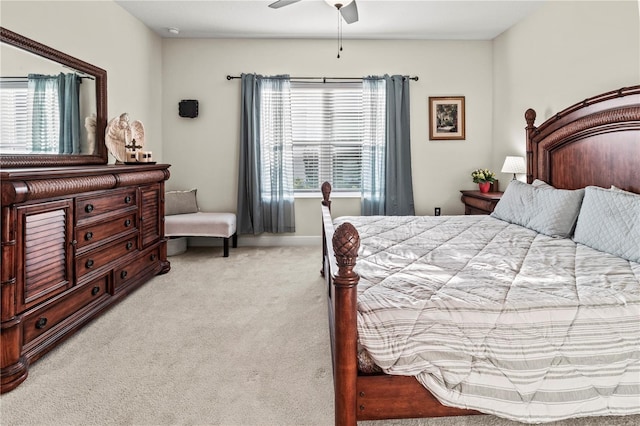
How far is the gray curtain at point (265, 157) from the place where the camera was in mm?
5438

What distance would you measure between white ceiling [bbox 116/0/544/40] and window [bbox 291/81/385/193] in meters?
0.69

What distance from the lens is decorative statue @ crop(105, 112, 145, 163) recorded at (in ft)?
12.8

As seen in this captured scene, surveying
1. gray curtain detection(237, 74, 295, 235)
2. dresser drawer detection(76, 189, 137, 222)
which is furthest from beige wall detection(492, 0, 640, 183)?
dresser drawer detection(76, 189, 137, 222)

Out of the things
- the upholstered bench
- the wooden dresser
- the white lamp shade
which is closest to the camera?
the wooden dresser

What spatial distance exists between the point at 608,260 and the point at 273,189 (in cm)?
393

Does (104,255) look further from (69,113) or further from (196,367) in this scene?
(196,367)

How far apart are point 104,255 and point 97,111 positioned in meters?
1.48

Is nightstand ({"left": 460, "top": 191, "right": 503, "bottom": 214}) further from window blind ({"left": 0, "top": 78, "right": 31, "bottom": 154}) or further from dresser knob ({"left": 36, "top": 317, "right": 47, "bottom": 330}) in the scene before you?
window blind ({"left": 0, "top": 78, "right": 31, "bottom": 154})

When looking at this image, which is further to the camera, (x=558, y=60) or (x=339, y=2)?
(x=558, y=60)

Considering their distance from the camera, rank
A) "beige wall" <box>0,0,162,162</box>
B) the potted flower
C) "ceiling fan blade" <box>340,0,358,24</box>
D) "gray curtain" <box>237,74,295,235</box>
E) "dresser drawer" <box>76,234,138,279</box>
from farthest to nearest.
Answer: "gray curtain" <box>237,74,295,235</box> → the potted flower → "ceiling fan blade" <box>340,0,358,24</box> → "beige wall" <box>0,0,162,162</box> → "dresser drawer" <box>76,234,138,279</box>

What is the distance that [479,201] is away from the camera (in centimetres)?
488

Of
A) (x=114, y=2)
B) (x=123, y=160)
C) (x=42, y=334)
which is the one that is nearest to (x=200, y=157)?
(x=123, y=160)

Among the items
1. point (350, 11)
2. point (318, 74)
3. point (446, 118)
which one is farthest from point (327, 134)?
point (350, 11)

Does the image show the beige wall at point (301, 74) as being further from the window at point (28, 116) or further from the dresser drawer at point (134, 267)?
the window at point (28, 116)
